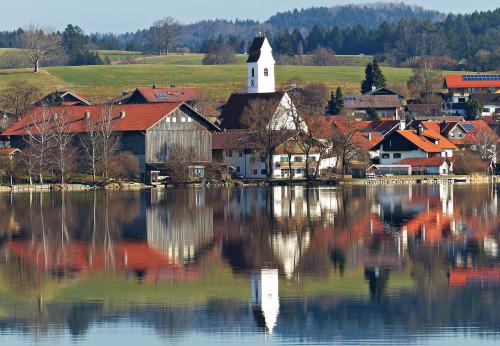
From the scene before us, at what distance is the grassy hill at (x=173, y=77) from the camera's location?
388 feet

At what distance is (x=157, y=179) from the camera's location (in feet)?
220

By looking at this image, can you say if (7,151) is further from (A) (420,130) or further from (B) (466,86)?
(B) (466,86)

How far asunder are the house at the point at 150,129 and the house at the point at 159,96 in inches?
874

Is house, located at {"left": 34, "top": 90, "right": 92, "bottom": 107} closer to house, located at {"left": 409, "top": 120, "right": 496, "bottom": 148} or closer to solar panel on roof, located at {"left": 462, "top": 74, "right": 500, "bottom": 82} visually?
house, located at {"left": 409, "top": 120, "right": 496, "bottom": 148}

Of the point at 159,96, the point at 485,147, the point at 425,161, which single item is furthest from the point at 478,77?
the point at 425,161

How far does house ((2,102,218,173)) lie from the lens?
6894 cm

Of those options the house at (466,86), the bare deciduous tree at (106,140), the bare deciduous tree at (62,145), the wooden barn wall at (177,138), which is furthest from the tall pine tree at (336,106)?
the bare deciduous tree at (62,145)

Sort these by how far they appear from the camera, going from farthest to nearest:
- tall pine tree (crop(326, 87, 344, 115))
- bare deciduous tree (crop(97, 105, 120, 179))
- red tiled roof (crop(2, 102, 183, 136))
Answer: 1. tall pine tree (crop(326, 87, 344, 115))
2. red tiled roof (crop(2, 102, 183, 136))
3. bare deciduous tree (crop(97, 105, 120, 179))

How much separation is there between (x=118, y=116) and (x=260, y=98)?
1143 centimetres

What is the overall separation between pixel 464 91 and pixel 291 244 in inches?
3523

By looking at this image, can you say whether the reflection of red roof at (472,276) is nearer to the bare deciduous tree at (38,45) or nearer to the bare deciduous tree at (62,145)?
the bare deciduous tree at (62,145)

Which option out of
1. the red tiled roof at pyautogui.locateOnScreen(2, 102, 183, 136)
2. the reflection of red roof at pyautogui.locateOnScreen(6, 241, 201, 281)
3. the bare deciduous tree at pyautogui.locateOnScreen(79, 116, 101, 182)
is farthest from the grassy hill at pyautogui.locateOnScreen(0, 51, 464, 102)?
the reflection of red roof at pyautogui.locateOnScreen(6, 241, 201, 281)

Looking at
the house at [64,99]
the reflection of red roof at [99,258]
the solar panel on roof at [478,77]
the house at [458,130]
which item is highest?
the solar panel on roof at [478,77]

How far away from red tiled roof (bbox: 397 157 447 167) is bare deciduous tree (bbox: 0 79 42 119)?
2893cm
